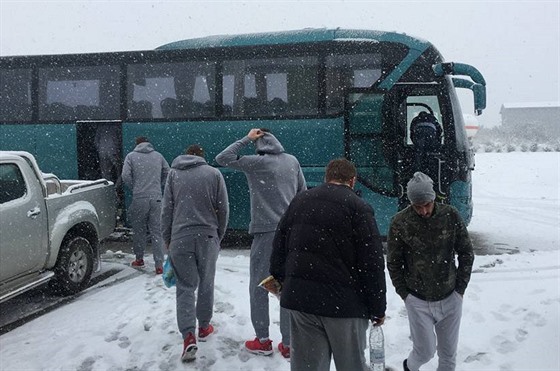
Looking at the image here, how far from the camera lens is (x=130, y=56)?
1055cm

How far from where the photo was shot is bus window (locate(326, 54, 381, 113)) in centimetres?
951

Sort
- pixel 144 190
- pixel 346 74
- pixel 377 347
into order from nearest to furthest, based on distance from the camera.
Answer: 1. pixel 377 347
2. pixel 144 190
3. pixel 346 74

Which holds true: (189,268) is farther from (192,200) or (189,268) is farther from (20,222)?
(20,222)

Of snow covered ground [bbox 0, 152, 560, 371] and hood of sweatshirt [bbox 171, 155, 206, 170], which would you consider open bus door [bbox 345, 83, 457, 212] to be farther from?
hood of sweatshirt [bbox 171, 155, 206, 170]

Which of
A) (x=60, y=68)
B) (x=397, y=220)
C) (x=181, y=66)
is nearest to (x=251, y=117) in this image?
(x=181, y=66)

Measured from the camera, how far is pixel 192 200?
4793 millimetres

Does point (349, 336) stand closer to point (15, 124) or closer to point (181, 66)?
point (181, 66)

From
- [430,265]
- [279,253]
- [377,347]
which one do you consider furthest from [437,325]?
[279,253]

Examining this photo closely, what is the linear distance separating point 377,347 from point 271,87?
22.9ft

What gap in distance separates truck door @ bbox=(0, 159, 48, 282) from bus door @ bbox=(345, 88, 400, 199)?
528cm

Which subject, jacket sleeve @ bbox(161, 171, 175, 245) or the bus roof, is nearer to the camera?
jacket sleeve @ bbox(161, 171, 175, 245)

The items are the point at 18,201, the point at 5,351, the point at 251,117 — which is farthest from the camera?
the point at 251,117

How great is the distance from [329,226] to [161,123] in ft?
25.6

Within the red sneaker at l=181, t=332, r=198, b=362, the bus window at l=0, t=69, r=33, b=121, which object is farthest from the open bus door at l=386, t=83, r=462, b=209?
the bus window at l=0, t=69, r=33, b=121
